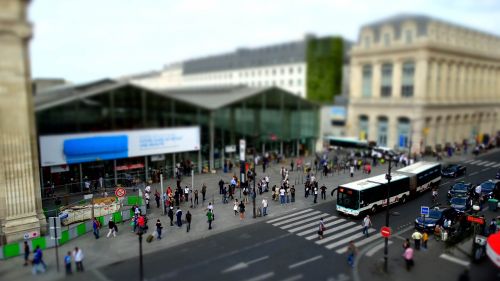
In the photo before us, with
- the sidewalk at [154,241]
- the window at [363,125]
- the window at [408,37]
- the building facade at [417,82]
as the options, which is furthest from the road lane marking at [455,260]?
the window at [363,125]

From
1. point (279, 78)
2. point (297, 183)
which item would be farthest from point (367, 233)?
point (279, 78)

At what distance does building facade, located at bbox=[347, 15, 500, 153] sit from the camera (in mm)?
61250

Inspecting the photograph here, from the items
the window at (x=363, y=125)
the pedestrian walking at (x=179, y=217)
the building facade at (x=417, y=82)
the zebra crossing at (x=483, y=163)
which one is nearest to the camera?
the pedestrian walking at (x=179, y=217)

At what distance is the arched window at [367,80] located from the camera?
68188 millimetres

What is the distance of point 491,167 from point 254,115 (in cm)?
3115

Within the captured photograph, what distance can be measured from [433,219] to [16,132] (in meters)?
27.7

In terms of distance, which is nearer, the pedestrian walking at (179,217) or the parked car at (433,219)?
the parked car at (433,219)

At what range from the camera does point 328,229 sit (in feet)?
87.4

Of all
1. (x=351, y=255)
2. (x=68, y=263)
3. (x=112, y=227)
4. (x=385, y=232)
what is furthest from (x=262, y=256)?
(x=68, y=263)

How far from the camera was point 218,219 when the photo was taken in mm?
28844

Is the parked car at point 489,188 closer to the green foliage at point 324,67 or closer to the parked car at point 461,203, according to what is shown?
the parked car at point 461,203

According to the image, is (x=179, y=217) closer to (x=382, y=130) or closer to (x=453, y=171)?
(x=453, y=171)

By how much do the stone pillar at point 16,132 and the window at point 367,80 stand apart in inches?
2259

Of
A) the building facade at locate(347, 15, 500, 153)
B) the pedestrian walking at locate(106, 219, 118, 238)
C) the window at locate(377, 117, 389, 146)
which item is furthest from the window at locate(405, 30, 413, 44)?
the pedestrian walking at locate(106, 219, 118, 238)
